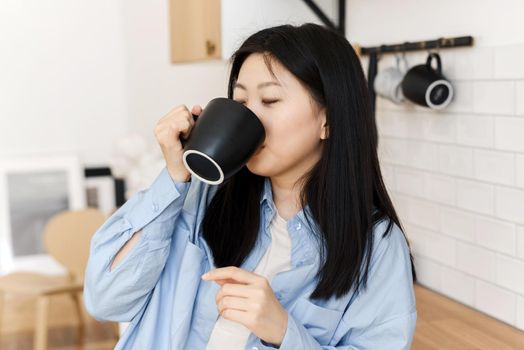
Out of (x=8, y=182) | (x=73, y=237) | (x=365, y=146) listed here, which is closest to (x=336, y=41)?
(x=365, y=146)

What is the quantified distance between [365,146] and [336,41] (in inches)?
5.9

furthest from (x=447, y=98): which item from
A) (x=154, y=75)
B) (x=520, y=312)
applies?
(x=154, y=75)

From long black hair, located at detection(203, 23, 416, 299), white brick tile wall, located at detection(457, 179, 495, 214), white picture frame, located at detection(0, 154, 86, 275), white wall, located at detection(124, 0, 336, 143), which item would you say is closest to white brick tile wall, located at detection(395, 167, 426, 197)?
white brick tile wall, located at detection(457, 179, 495, 214)

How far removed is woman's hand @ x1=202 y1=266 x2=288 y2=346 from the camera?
82cm

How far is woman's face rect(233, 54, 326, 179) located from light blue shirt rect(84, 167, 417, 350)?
111mm

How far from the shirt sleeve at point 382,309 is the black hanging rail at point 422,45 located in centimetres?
66

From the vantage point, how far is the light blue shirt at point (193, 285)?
2.99 ft

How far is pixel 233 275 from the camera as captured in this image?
822 mm

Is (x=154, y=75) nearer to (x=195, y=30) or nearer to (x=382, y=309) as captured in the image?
(x=195, y=30)

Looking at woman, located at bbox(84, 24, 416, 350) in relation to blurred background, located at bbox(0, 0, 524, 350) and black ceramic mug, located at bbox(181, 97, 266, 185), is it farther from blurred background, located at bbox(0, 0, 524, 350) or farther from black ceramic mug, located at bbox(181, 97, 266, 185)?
blurred background, located at bbox(0, 0, 524, 350)

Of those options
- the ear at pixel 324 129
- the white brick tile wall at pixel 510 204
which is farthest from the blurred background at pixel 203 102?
the ear at pixel 324 129

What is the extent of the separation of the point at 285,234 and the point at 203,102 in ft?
6.61

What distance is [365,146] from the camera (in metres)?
0.96

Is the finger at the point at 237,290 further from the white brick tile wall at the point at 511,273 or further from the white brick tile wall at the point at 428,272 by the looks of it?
the white brick tile wall at the point at 428,272
